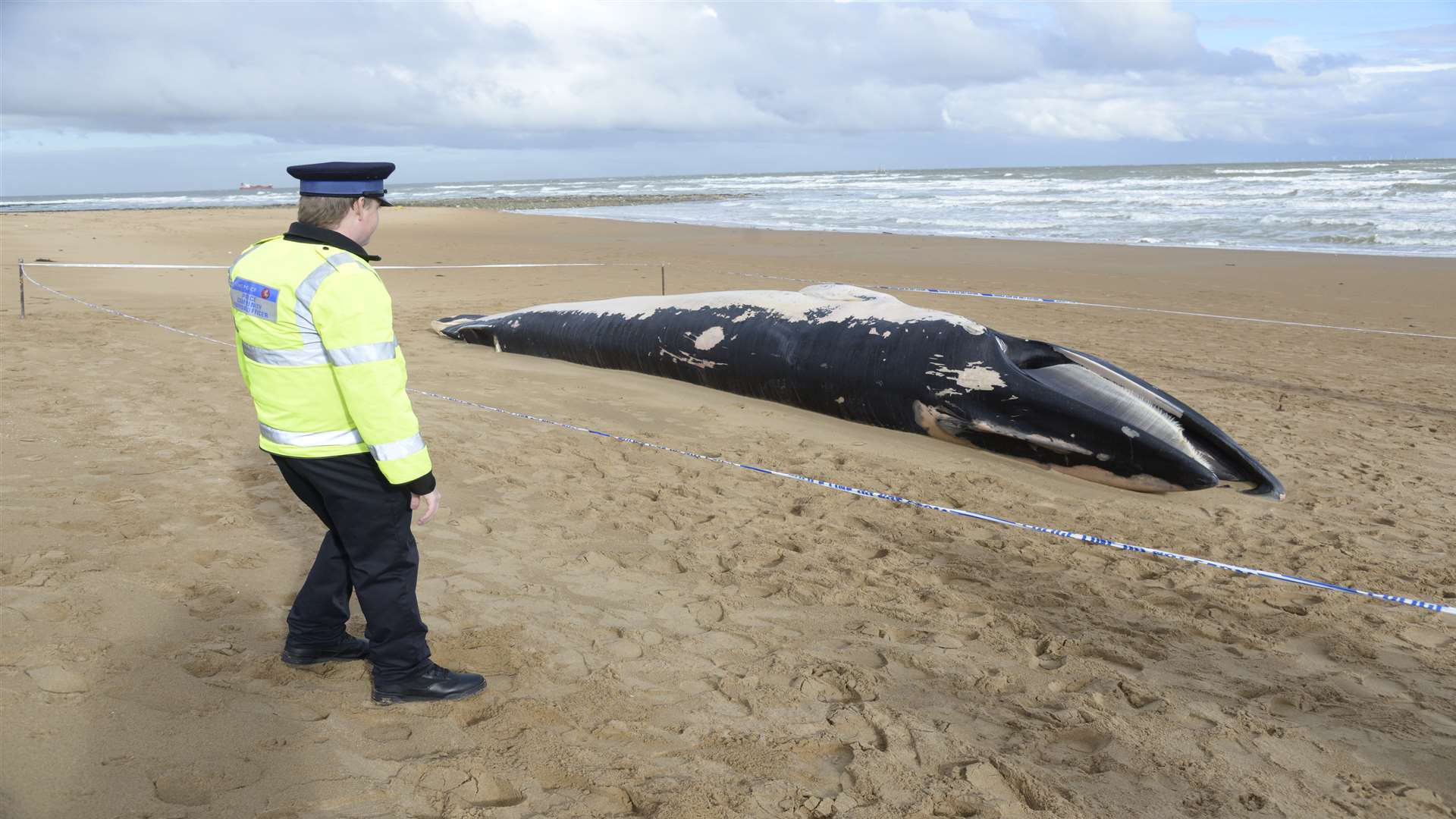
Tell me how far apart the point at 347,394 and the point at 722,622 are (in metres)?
1.74

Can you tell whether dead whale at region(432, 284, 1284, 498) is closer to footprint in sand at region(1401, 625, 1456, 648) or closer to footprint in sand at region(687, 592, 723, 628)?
footprint in sand at region(1401, 625, 1456, 648)

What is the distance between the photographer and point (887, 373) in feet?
21.6

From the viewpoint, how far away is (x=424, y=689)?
310 centimetres

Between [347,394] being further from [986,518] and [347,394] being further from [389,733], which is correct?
[986,518]

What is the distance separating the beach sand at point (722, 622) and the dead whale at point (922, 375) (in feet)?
0.58

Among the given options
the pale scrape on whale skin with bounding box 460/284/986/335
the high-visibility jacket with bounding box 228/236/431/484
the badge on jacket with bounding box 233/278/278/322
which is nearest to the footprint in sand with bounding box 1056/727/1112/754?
the high-visibility jacket with bounding box 228/236/431/484

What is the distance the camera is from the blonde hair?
285 cm

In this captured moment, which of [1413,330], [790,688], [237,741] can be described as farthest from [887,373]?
[1413,330]

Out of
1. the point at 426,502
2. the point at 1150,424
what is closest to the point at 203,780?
the point at 426,502

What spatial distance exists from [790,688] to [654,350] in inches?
196

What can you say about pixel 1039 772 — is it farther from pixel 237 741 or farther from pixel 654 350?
pixel 654 350

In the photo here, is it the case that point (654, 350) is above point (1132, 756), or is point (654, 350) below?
above

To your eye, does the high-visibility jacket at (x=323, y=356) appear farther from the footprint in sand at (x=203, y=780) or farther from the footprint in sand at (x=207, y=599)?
the footprint in sand at (x=207, y=599)

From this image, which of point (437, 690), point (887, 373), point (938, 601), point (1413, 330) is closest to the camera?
point (437, 690)
